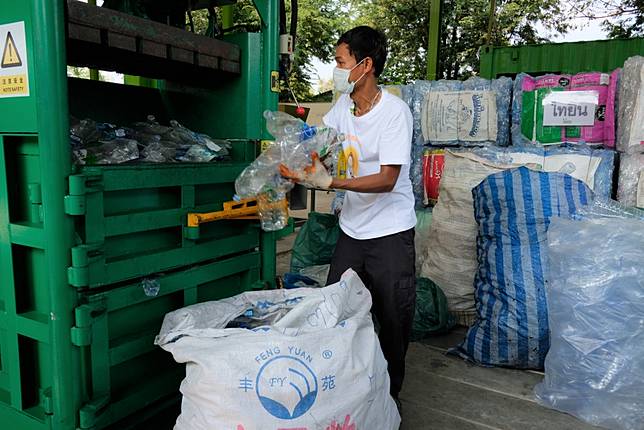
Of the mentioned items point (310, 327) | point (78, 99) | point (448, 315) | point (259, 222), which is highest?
point (78, 99)

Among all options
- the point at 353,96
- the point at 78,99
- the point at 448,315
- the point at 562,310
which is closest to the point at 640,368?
the point at 562,310

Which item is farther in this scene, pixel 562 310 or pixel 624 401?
pixel 562 310

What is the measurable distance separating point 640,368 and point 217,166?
1995 mm

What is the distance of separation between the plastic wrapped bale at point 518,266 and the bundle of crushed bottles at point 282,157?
1219mm

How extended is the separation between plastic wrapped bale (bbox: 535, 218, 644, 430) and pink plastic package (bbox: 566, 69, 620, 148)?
1141mm

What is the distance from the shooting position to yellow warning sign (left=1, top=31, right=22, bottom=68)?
1561 millimetres

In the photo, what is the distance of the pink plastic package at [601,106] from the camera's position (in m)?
3.36

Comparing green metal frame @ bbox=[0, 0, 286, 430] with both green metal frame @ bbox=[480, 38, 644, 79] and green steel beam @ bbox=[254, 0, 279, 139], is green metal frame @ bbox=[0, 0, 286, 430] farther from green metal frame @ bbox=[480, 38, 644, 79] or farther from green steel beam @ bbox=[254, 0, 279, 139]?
green metal frame @ bbox=[480, 38, 644, 79]

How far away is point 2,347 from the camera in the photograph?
180 centimetres

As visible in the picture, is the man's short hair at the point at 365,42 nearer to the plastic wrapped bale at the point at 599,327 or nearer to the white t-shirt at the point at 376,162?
the white t-shirt at the point at 376,162

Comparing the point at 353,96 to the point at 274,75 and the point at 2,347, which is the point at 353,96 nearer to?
the point at 274,75

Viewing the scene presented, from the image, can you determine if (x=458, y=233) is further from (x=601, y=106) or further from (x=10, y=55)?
(x=10, y=55)

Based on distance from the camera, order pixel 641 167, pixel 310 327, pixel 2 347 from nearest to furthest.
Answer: pixel 310 327 < pixel 2 347 < pixel 641 167

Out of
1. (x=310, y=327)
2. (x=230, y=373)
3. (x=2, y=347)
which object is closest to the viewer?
(x=230, y=373)
